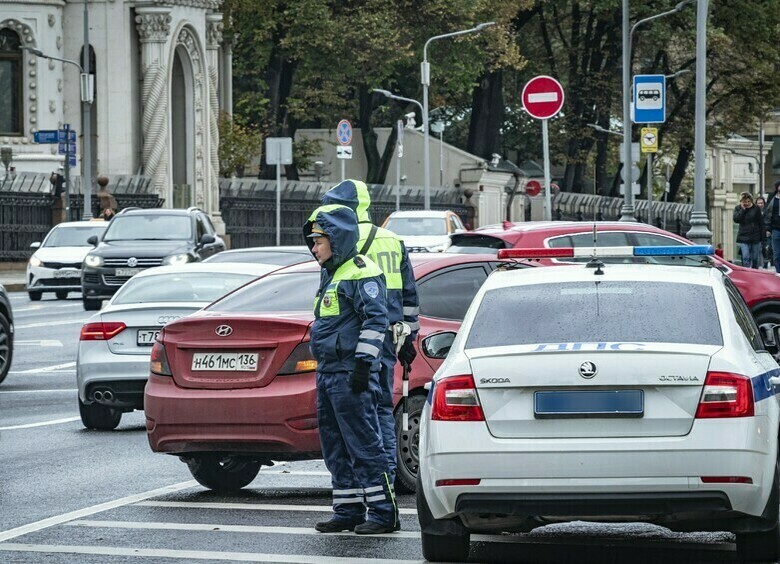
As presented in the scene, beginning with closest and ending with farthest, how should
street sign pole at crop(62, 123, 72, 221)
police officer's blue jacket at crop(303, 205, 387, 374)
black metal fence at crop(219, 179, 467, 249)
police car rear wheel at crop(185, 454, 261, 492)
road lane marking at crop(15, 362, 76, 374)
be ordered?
police officer's blue jacket at crop(303, 205, 387, 374) → police car rear wheel at crop(185, 454, 261, 492) → road lane marking at crop(15, 362, 76, 374) → street sign pole at crop(62, 123, 72, 221) → black metal fence at crop(219, 179, 467, 249)

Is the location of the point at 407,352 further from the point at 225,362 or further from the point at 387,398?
the point at 225,362

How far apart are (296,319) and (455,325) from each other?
1.37 m

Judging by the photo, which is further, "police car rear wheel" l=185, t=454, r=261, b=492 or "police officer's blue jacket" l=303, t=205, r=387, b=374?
"police car rear wheel" l=185, t=454, r=261, b=492

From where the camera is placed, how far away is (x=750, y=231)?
3316 cm

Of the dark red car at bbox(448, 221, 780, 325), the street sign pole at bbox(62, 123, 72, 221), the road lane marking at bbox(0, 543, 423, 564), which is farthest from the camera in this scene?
the street sign pole at bbox(62, 123, 72, 221)

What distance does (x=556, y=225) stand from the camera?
1938 cm

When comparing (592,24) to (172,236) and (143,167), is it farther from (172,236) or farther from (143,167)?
(172,236)

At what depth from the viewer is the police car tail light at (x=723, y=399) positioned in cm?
773

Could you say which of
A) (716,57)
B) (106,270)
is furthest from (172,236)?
(716,57)

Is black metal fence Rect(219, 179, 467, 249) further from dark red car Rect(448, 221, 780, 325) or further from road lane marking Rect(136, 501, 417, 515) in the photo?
road lane marking Rect(136, 501, 417, 515)

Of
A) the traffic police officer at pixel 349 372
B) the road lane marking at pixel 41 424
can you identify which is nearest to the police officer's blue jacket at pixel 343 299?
the traffic police officer at pixel 349 372

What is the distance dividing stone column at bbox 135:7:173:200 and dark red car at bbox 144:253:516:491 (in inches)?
1622

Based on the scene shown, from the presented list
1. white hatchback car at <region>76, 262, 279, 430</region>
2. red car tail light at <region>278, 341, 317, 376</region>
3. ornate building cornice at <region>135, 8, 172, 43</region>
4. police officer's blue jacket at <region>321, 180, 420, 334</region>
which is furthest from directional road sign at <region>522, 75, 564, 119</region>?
ornate building cornice at <region>135, 8, 172, 43</region>

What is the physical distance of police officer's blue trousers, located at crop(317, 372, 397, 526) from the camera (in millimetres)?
9312
